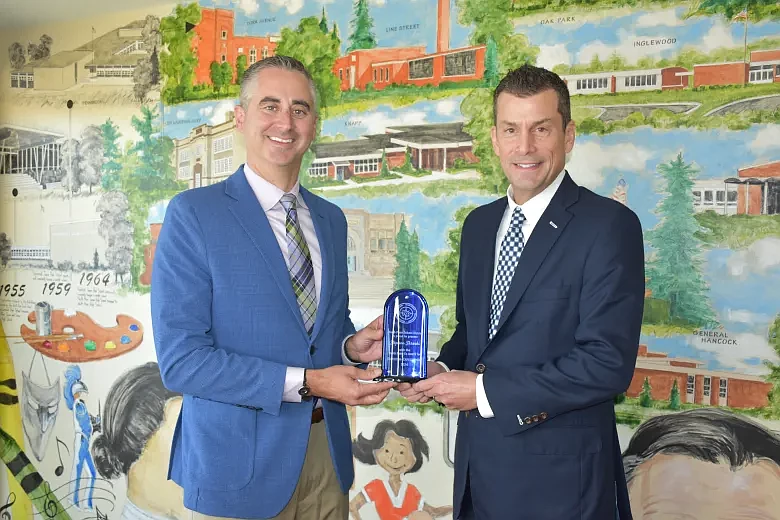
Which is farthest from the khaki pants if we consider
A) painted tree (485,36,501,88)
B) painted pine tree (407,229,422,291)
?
painted tree (485,36,501,88)

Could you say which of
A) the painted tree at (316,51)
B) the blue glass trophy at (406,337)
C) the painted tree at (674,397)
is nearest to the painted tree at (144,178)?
the painted tree at (316,51)

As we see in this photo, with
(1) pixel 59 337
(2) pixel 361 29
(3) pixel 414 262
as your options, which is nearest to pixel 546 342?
(3) pixel 414 262

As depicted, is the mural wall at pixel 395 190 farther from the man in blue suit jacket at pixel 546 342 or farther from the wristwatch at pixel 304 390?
the wristwatch at pixel 304 390

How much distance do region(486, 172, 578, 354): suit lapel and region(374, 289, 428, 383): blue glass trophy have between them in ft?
0.96

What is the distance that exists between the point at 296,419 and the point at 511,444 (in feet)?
1.92

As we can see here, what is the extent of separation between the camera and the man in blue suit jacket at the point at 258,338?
6.71 feet

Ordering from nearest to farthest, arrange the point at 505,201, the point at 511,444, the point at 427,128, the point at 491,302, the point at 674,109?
the point at 511,444
the point at 491,302
the point at 505,201
the point at 674,109
the point at 427,128

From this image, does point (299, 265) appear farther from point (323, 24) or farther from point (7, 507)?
point (7, 507)

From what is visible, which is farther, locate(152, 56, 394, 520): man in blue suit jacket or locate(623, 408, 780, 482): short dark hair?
locate(623, 408, 780, 482): short dark hair

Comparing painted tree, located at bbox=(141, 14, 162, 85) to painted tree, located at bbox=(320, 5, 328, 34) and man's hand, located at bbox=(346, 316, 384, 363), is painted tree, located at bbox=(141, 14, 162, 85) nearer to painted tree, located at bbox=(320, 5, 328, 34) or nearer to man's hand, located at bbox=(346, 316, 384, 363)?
painted tree, located at bbox=(320, 5, 328, 34)

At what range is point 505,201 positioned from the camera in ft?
7.66

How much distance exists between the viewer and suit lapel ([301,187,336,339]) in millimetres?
2184

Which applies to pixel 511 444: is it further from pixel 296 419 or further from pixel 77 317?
pixel 77 317

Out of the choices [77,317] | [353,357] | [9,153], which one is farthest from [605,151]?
[9,153]
